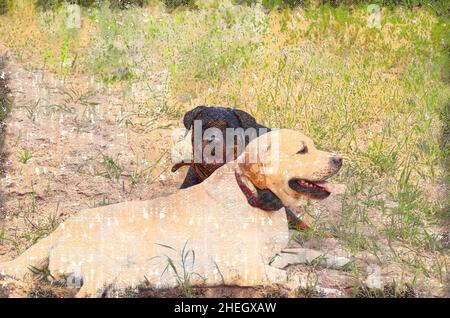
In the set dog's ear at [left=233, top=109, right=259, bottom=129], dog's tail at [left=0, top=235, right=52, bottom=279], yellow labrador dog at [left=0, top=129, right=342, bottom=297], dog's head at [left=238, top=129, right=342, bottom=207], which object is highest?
dog's ear at [left=233, top=109, right=259, bottom=129]

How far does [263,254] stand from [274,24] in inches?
199

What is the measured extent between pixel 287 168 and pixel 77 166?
2509 mm

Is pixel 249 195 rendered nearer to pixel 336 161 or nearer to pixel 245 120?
pixel 336 161

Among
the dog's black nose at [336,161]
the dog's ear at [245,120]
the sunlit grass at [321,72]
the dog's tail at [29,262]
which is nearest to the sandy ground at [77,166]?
the dog's tail at [29,262]

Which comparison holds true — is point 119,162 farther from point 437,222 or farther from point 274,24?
point 274,24

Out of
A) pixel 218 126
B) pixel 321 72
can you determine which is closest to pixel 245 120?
pixel 218 126

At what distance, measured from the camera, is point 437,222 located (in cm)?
630

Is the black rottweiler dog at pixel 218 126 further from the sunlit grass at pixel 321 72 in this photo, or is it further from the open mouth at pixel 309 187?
the sunlit grass at pixel 321 72

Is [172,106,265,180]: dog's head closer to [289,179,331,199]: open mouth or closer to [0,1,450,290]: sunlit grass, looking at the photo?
[289,179,331,199]: open mouth

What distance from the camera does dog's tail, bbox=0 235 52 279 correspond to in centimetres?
511

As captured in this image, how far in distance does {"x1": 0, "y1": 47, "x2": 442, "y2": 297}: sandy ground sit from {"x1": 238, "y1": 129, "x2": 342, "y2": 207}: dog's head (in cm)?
56

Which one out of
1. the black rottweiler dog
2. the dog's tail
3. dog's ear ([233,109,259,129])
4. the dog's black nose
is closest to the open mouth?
the dog's black nose

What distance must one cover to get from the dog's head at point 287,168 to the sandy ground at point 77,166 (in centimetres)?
56
